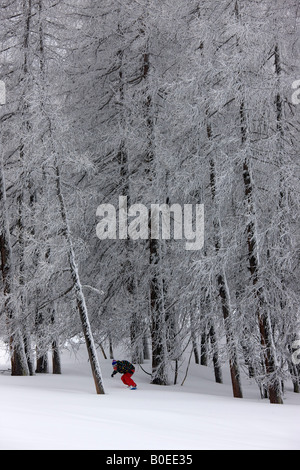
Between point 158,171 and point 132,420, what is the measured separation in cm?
709

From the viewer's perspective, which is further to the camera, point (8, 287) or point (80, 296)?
point (8, 287)

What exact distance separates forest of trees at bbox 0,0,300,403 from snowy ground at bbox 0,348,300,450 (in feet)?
3.48

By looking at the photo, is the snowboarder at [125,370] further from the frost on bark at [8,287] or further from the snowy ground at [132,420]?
the frost on bark at [8,287]

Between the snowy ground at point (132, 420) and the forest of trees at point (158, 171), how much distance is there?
3.48ft

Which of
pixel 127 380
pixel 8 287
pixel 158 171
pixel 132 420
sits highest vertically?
pixel 158 171

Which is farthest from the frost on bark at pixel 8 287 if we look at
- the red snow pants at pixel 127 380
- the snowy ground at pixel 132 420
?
the red snow pants at pixel 127 380

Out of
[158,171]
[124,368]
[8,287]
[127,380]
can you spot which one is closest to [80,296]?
[124,368]

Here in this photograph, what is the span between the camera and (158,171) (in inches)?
518

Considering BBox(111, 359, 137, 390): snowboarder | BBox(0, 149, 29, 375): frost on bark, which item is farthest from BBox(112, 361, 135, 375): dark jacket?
BBox(0, 149, 29, 375): frost on bark

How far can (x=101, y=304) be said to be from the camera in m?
Result: 14.1

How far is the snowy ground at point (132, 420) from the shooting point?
225 inches

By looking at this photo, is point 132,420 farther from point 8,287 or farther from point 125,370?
point 8,287
